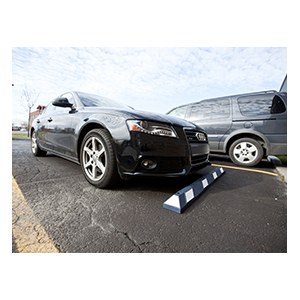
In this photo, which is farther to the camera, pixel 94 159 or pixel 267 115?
pixel 267 115

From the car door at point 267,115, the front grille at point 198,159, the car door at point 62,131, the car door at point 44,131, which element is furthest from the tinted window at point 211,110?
the car door at point 44,131

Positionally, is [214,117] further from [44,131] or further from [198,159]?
[44,131]

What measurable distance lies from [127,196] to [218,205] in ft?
3.42

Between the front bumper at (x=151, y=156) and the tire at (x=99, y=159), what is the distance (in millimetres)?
126

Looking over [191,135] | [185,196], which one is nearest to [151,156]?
[185,196]

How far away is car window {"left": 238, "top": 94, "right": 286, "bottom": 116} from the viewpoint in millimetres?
3684

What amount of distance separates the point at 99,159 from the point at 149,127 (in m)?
0.80

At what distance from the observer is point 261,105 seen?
3906 mm

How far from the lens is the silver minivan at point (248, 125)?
144 inches

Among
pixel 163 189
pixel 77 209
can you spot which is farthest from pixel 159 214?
pixel 77 209

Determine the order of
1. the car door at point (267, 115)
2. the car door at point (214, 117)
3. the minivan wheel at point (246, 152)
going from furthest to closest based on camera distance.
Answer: the car door at point (214, 117) < the minivan wheel at point (246, 152) < the car door at point (267, 115)

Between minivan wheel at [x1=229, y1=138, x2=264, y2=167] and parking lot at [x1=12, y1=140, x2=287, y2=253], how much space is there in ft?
5.43

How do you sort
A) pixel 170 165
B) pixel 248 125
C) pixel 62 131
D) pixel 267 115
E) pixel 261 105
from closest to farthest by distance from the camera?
pixel 170 165 < pixel 62 131 < pixel 267 115 < pixel 261 105 < pixel 248 125

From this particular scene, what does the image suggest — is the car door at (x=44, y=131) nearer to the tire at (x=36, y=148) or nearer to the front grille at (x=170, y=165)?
the tire at (x=36, y=148)
